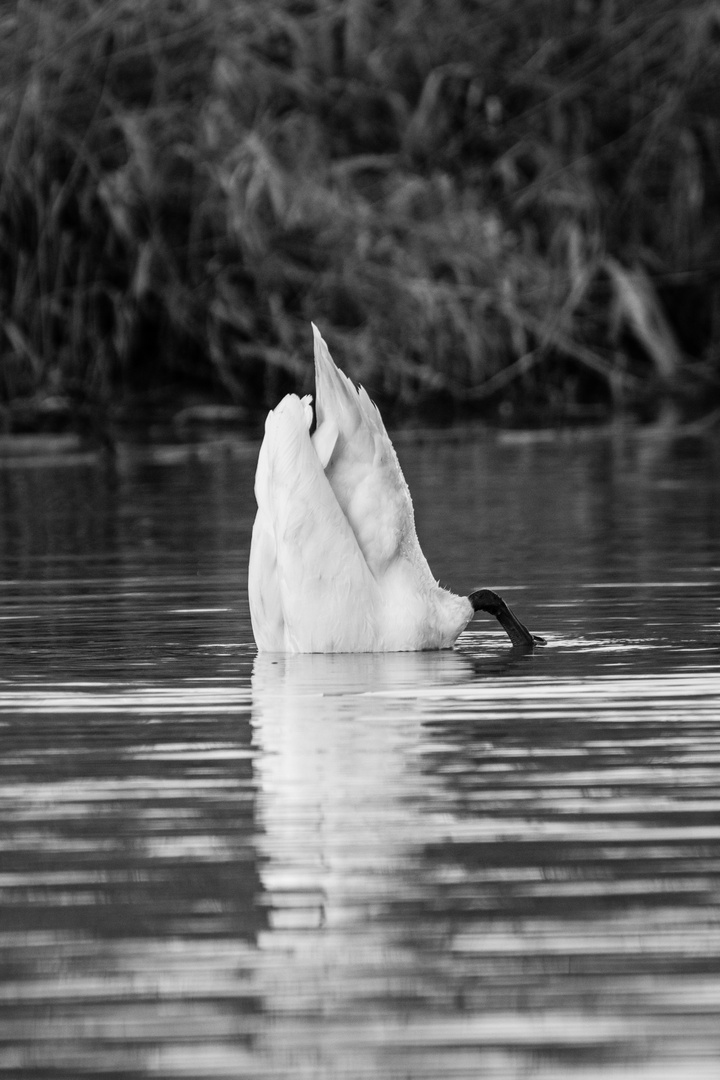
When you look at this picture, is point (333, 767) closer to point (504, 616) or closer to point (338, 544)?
point (338, 544)

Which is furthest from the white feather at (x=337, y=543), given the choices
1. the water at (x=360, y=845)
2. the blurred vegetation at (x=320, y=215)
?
the blurred vegetation at (x=320, y=215)

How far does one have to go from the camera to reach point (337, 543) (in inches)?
248

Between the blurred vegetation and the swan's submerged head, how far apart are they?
9847mm

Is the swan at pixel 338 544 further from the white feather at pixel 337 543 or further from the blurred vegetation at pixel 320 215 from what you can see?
the blurred vegetation at pixel 320 215

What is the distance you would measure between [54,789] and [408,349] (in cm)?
1235

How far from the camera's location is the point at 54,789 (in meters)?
4.67

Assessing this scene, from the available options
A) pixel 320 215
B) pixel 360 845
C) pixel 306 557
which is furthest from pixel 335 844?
pixel 320 215

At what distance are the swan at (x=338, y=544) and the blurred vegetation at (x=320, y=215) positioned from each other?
9.96 metres

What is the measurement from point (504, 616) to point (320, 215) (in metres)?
10.3

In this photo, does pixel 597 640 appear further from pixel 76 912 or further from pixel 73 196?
pixel 73 196

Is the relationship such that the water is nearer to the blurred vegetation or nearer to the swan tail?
the swan tail

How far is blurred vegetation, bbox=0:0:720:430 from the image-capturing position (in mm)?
16547

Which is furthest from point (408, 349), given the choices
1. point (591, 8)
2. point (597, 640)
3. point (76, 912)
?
point (76, 912)

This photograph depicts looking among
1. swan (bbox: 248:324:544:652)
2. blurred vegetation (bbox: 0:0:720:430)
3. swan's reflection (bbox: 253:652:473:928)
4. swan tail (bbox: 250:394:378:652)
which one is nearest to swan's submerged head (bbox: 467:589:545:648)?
Answer: swan (bbox: 248:324:544:652)
